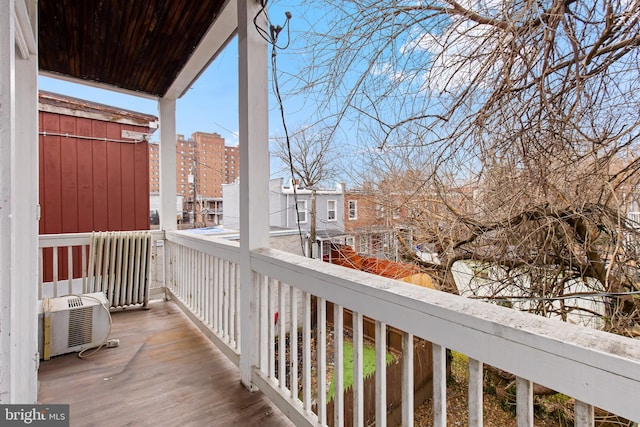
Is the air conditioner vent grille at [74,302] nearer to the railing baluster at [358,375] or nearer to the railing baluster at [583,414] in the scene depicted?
the railing baluster at [358,375]

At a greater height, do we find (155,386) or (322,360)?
(322,360)

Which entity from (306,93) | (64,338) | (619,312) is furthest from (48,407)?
(619,312)

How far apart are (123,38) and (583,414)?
350cm

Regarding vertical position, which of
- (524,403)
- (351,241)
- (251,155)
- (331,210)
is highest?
(251,155)

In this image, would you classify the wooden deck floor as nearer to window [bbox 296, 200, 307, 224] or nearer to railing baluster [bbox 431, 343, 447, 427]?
railing baluster [bbox 431, 343, 447, 427]

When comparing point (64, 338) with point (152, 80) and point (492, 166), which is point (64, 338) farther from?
point (492, 166)

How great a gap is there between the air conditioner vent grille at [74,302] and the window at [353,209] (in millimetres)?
2567

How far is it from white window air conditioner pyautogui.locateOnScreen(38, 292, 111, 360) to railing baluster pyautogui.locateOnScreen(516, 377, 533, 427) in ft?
9.33

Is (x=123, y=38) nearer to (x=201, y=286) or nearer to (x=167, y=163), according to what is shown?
(x=167, y=163)

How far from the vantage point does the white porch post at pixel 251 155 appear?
1.85m

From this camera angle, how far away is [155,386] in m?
1.96

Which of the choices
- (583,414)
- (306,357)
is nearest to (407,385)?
(583,414)

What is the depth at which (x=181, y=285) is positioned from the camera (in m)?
3.31

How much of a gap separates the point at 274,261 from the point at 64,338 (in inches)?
77.1
